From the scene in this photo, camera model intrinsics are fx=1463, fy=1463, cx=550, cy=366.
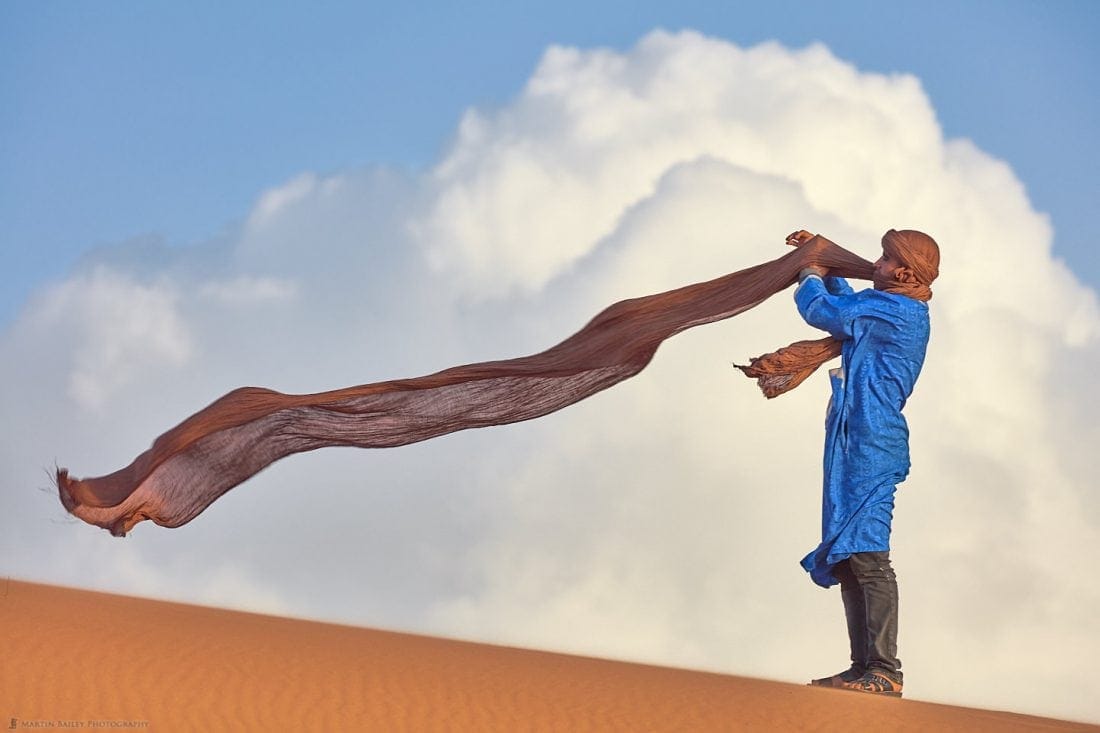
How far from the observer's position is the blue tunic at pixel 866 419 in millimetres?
9172

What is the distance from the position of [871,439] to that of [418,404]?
120 inches

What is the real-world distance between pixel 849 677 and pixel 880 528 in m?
0.95

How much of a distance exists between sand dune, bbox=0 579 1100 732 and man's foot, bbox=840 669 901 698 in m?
0.23

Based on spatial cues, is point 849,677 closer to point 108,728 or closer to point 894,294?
point 894,294

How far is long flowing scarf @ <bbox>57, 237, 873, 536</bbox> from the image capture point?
965 centimetres

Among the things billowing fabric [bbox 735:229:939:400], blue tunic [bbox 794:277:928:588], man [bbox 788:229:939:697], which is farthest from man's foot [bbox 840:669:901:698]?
billowing fabric [bbox 735:229:939:400]

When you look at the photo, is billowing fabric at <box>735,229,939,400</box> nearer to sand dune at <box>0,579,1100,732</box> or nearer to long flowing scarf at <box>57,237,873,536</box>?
long flowing scarf at <box>57,237,873,536</box>

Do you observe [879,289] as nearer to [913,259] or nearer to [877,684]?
[913,259]

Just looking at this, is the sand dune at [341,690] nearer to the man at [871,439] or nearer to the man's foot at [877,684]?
the man's foot at [877,684]

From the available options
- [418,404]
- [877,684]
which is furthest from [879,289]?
[418,404]

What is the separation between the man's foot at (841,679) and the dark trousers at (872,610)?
37mm

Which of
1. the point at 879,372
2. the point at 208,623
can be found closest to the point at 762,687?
the point at 879,372

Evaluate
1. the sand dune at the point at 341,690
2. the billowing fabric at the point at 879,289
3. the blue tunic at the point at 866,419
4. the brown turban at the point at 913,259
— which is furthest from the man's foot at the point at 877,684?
the brown turban at the point at 913,259

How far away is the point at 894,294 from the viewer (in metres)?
9.40
